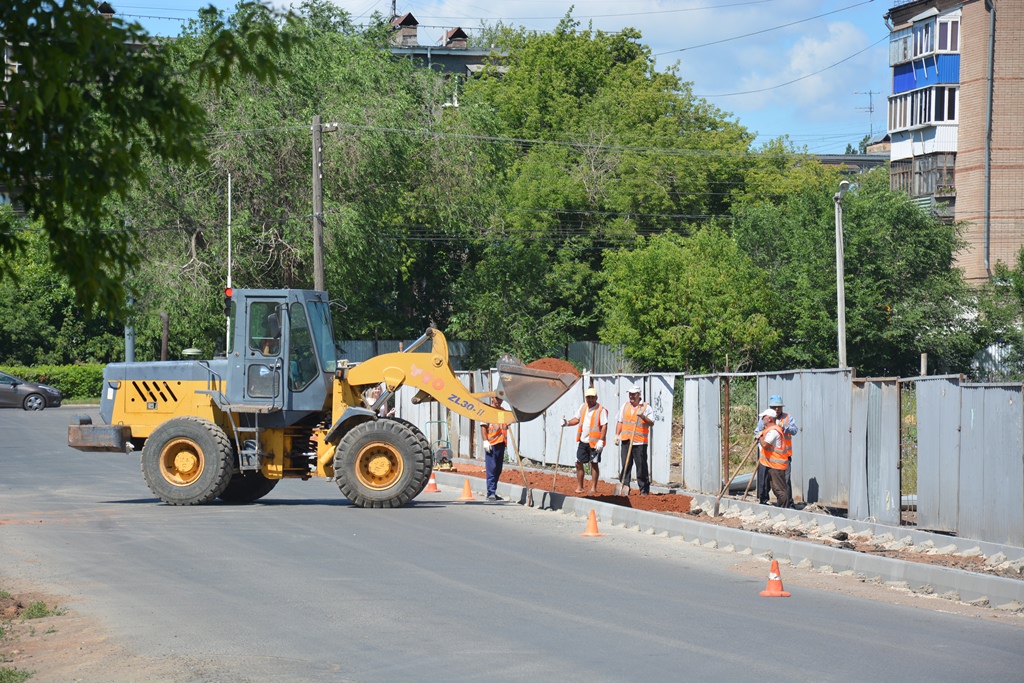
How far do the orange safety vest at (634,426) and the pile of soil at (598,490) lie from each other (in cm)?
92

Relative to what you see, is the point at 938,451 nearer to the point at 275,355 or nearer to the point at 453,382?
the point at 453,382

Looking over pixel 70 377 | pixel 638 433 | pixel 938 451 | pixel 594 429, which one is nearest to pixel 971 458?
pixel 938 451

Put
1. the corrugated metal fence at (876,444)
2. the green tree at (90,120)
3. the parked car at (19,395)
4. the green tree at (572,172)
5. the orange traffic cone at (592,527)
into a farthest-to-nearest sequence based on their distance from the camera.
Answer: the green tree at (572,172) < the parked car at (19,395) < the orange traffic cone at (592,527) < the corrugated metal fence at (876,444) < the green tree at (90,120)

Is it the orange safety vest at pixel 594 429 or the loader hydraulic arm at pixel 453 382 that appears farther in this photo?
the orange safety vest at pixel 594 429

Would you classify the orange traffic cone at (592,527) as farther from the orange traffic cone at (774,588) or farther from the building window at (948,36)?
the building window at (948,36)

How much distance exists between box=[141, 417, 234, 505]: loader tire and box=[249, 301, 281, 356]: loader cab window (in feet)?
4.88

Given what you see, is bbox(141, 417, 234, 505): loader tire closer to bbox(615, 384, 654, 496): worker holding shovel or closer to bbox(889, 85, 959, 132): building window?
bbox(615, 384, 654, 496): worker holding shovel

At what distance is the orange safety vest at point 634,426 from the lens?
1970cm

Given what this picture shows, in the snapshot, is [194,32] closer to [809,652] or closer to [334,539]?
[334,539]

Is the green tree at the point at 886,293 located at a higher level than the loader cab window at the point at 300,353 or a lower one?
higher

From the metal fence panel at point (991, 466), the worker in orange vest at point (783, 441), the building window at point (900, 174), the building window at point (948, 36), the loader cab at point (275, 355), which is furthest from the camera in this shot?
the building window at point (900, 174)

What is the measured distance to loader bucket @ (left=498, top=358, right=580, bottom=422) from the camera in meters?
18.6

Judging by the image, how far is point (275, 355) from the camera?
18547 millimetres

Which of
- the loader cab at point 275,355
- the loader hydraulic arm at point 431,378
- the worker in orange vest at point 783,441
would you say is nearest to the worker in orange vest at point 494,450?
the loader hydraulic arm at point 431,378
